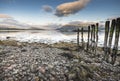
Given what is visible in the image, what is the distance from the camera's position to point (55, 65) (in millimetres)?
11320

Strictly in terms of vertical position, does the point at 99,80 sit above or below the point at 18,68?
below

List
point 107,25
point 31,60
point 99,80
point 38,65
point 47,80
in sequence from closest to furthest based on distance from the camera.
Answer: point 47,80
point 99,80
point 38,65
point 31,60
point 107,25

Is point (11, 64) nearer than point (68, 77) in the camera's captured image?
No

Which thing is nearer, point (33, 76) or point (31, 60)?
point (33, 76)

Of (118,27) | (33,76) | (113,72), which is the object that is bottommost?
(113,72)

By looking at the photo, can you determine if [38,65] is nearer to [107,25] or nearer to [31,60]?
[31,60]

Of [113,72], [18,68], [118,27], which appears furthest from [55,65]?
[118,27]

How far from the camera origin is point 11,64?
1113cm

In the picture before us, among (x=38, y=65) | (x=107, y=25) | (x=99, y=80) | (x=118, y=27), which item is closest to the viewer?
(x=99, y=80)

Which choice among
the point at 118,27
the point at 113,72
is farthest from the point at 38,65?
the point at 118,27

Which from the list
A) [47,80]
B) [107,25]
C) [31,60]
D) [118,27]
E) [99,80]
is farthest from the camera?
[107,25]

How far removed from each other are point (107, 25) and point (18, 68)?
11.3m

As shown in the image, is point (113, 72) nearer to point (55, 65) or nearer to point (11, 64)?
point (55, 65)

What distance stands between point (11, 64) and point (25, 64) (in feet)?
3.43
